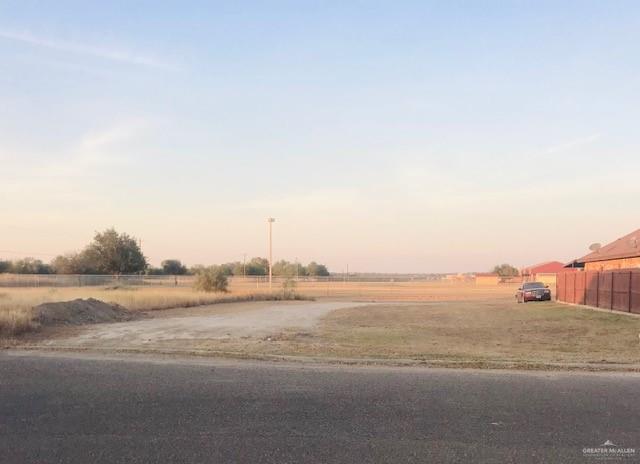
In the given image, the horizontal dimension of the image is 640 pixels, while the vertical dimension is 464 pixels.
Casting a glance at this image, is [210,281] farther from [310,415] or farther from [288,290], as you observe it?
[310,415]

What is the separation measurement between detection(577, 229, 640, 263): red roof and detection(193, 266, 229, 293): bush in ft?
96.7

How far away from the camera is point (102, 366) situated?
37.0 feet

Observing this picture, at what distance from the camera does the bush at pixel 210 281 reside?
5366cm

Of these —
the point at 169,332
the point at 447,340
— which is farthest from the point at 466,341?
the point at 169,332

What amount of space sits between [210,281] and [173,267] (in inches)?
2532

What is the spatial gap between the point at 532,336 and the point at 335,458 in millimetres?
15732

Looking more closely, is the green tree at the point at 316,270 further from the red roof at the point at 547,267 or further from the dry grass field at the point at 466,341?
the dry grass field at the point at 466,341

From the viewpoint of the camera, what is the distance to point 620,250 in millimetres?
34938

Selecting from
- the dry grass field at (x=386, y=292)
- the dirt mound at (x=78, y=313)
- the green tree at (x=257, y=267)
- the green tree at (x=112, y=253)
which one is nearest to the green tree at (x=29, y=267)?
the green tree at (x=112, y=253)

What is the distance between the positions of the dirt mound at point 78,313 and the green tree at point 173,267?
86117mm

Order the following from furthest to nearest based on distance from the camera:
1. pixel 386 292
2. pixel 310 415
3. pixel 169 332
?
pixel 386 292 < pixel 169 332 < pixel 310 415

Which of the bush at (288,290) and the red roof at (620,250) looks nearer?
the red roof at (620,250)

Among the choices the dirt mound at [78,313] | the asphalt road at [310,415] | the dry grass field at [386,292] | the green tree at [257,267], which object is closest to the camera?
the asphalt road at [310,415]

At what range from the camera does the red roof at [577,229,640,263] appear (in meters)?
32.4
